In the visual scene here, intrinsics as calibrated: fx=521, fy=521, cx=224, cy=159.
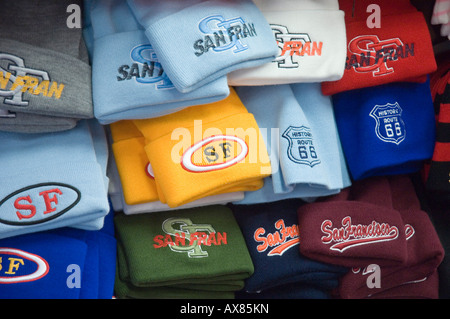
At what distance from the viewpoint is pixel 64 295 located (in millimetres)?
839

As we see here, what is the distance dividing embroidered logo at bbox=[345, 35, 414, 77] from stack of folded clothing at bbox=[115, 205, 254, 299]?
388mm

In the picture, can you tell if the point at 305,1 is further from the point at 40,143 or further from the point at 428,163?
the point at 40,143

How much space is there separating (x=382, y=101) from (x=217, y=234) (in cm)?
41

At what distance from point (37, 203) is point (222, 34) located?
41 cm

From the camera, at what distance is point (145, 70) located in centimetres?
88

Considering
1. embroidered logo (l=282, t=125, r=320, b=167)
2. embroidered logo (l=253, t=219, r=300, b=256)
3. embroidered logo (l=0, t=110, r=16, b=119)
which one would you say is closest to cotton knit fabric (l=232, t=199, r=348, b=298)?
embroidered logo (l=253, t=219, r=300, b=256)

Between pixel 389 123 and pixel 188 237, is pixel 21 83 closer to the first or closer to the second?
pixel 188 237

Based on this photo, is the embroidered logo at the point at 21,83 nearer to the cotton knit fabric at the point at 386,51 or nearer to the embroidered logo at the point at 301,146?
the embroidered logo at the point at 301,146

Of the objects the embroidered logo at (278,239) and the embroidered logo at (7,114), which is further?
the embroidered logo at (278,239)

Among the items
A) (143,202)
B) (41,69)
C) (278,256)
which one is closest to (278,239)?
(278,256)

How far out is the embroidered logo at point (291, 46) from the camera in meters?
0.94

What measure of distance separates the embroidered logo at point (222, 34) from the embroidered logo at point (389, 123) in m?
0.30

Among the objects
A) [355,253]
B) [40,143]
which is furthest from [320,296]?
[40,143]

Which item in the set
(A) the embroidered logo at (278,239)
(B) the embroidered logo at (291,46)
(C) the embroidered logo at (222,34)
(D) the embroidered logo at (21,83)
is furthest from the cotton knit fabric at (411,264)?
(D) the embroidered logo at (21,83)
